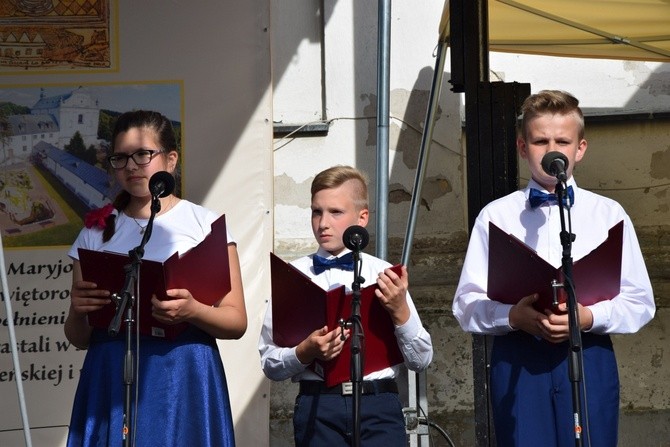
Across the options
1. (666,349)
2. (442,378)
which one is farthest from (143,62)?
(666,349)

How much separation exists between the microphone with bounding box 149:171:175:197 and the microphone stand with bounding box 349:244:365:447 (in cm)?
61

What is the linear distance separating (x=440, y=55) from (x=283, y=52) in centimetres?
119

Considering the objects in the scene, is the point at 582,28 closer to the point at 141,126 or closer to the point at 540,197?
the point at 540,197

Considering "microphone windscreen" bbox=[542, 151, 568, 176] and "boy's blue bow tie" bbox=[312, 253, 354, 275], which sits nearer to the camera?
"microphone windscreen" bbox=[542, 151, 568, 176]

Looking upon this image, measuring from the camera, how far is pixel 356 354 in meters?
3.25

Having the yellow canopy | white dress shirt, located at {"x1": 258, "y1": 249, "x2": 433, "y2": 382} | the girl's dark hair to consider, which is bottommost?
white dress shirt, located at {"x1": 258, "y1": 249, "x2": 433, "y2": 382}

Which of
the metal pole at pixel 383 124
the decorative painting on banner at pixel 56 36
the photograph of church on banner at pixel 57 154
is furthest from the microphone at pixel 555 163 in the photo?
the decorative painting on banner at pixel 56 36

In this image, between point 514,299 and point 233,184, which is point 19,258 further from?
point 514,299

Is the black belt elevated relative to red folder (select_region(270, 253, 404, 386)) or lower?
lower

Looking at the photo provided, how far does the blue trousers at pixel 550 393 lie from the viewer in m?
3.33

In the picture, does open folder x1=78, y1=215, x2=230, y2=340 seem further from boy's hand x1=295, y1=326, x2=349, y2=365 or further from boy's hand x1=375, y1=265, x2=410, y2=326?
boy's hand x1=375, y1=265, x2=410, y2=326

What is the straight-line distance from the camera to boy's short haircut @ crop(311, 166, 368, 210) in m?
3.83

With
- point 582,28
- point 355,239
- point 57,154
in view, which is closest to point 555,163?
point 355,239

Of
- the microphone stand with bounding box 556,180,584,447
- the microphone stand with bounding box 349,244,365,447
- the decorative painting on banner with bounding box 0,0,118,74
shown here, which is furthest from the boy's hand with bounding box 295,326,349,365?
the decorative painting on banner with bounding box 0,0,118,74
